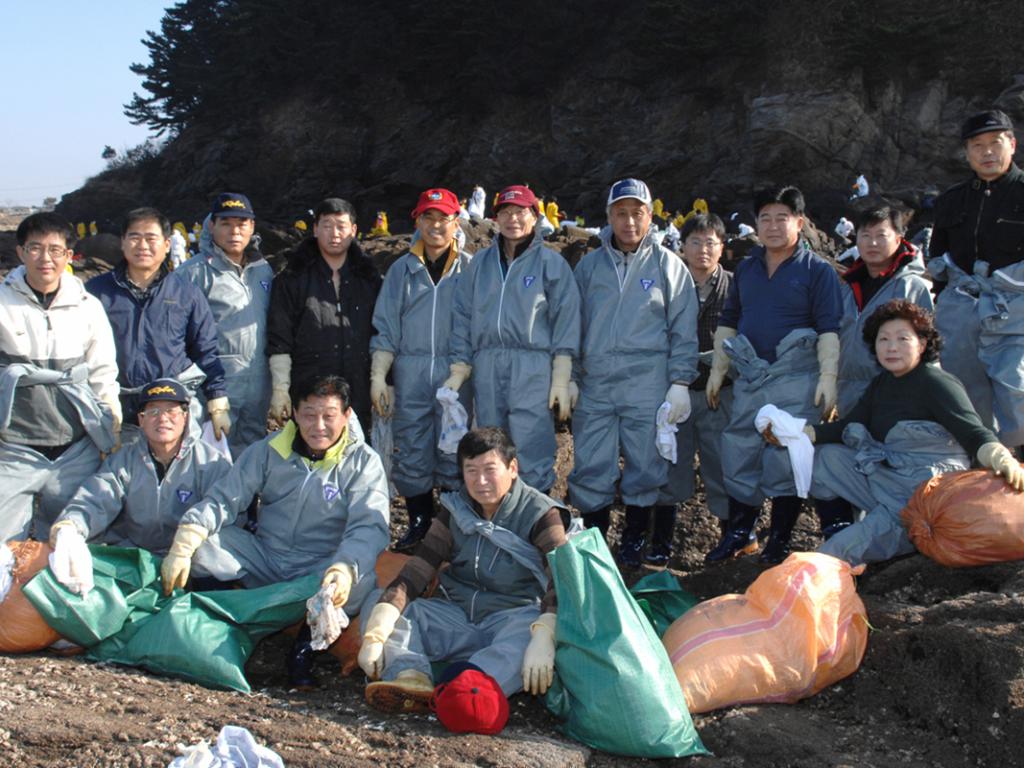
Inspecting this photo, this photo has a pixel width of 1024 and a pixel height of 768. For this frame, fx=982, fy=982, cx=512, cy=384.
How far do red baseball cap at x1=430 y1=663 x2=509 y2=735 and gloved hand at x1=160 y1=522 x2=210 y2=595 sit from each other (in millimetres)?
1285

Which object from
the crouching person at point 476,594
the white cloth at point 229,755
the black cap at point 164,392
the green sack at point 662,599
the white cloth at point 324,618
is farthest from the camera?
the black cap at point 164,392

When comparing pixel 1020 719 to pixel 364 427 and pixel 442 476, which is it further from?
pixel 364 427

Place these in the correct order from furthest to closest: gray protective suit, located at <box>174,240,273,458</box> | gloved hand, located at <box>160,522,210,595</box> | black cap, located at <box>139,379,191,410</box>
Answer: gray protective suit, located at <box>174,240,273,458</box>
black cap, located at <box>139,379,191,410</box>
gloved hand, located at <box>160,522,210,595</box>

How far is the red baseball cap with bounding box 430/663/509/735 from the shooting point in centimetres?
303

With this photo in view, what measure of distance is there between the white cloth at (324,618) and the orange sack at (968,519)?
7.29 feet

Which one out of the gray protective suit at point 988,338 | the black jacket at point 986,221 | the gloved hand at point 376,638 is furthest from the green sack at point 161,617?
the black jacket at point 986,221

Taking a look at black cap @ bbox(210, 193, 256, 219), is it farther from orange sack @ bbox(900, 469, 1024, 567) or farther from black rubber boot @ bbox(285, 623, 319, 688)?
orange sack @ bbox(900, 469, 1024, 567)

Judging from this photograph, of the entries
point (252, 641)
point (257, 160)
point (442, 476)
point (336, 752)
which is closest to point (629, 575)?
point (442, 476)

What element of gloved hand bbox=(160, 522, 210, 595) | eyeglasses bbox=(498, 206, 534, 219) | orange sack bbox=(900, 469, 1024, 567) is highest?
eyeglasses bbox=(498, 206, 534, 219)

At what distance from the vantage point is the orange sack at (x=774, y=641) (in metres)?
3.29

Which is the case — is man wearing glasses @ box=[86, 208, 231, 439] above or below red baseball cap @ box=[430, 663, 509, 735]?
above

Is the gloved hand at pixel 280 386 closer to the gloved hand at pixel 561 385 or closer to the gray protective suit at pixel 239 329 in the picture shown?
the gray protective suit at pixel 239 329

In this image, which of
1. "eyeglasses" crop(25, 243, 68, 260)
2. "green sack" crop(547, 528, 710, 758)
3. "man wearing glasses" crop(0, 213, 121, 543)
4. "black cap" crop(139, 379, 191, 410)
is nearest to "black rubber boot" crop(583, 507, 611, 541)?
"green sack" crop(547, 528, 710, 758)

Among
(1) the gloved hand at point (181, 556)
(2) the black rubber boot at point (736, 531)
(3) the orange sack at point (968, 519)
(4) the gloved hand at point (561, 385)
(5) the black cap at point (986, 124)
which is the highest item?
(5) the black cap at point (986, 124)
